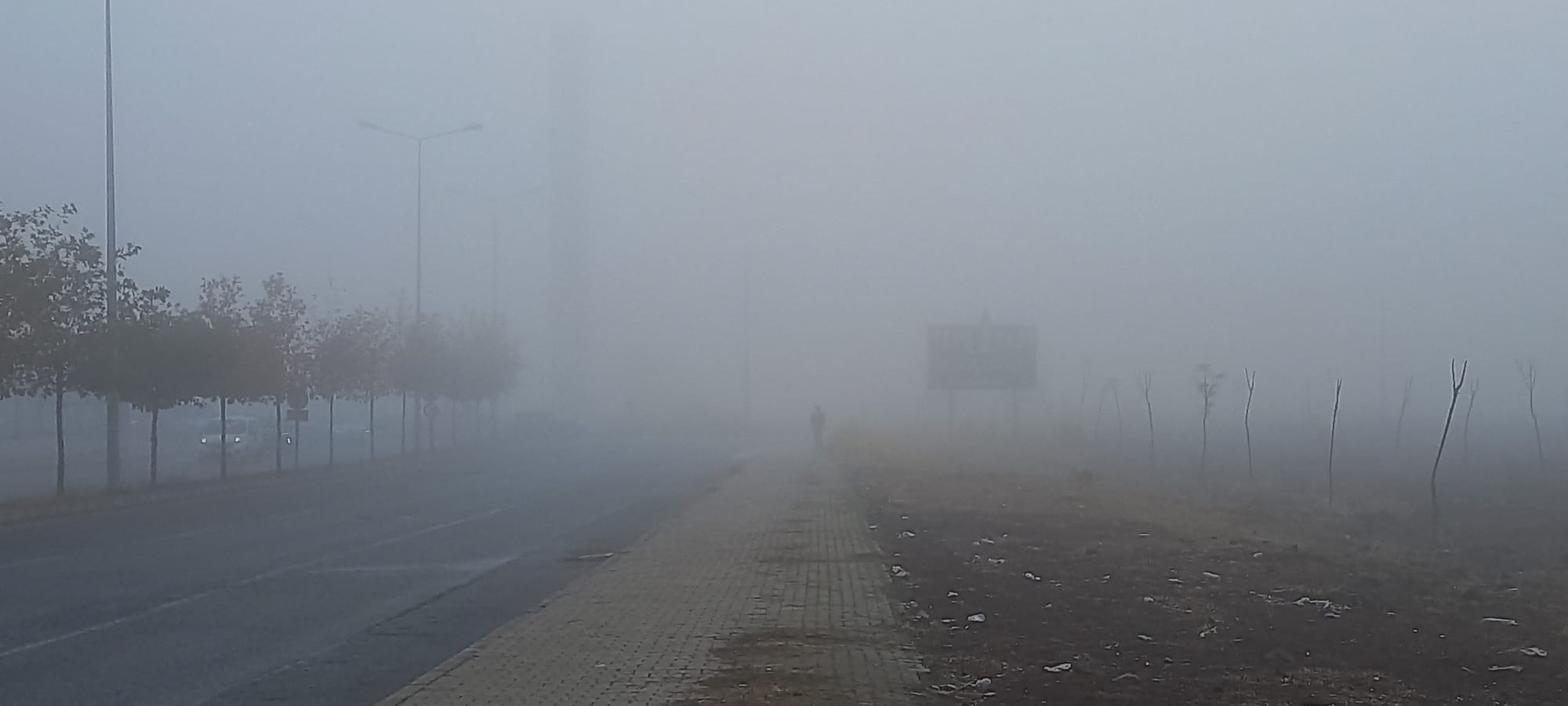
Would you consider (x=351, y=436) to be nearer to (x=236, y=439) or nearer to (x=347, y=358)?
(x=236, y=439)

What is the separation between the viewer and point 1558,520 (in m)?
22.8

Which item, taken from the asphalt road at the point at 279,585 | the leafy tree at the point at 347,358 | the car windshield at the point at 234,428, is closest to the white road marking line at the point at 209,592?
the asphalt road at the point at 279,585

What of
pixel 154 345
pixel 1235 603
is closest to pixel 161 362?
pixel 154 345

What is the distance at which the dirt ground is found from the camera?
9648 mm

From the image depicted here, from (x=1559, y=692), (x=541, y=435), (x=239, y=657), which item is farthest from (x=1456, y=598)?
(x=541, y=435)

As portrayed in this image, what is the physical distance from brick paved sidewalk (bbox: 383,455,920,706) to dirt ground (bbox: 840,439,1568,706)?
0.50 m

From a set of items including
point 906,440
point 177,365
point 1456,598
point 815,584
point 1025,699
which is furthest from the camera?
point 906,440

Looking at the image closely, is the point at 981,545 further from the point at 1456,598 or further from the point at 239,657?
the point at 239,657

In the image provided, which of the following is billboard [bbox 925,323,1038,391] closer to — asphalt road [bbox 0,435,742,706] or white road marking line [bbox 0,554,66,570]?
asphalt road [bbox 0,435,742,706]

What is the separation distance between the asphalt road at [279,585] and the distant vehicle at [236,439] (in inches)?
765

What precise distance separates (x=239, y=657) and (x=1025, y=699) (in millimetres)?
5799

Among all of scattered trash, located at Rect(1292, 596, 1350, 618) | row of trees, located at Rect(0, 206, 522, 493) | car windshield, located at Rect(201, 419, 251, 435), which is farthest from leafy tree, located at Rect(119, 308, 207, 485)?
scattered trash, located at Rect(1292, 596, 1350, 618)

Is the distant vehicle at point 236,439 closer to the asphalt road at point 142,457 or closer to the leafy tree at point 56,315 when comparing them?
the asphalt road at point 142,457

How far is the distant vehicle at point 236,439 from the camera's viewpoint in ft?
176
